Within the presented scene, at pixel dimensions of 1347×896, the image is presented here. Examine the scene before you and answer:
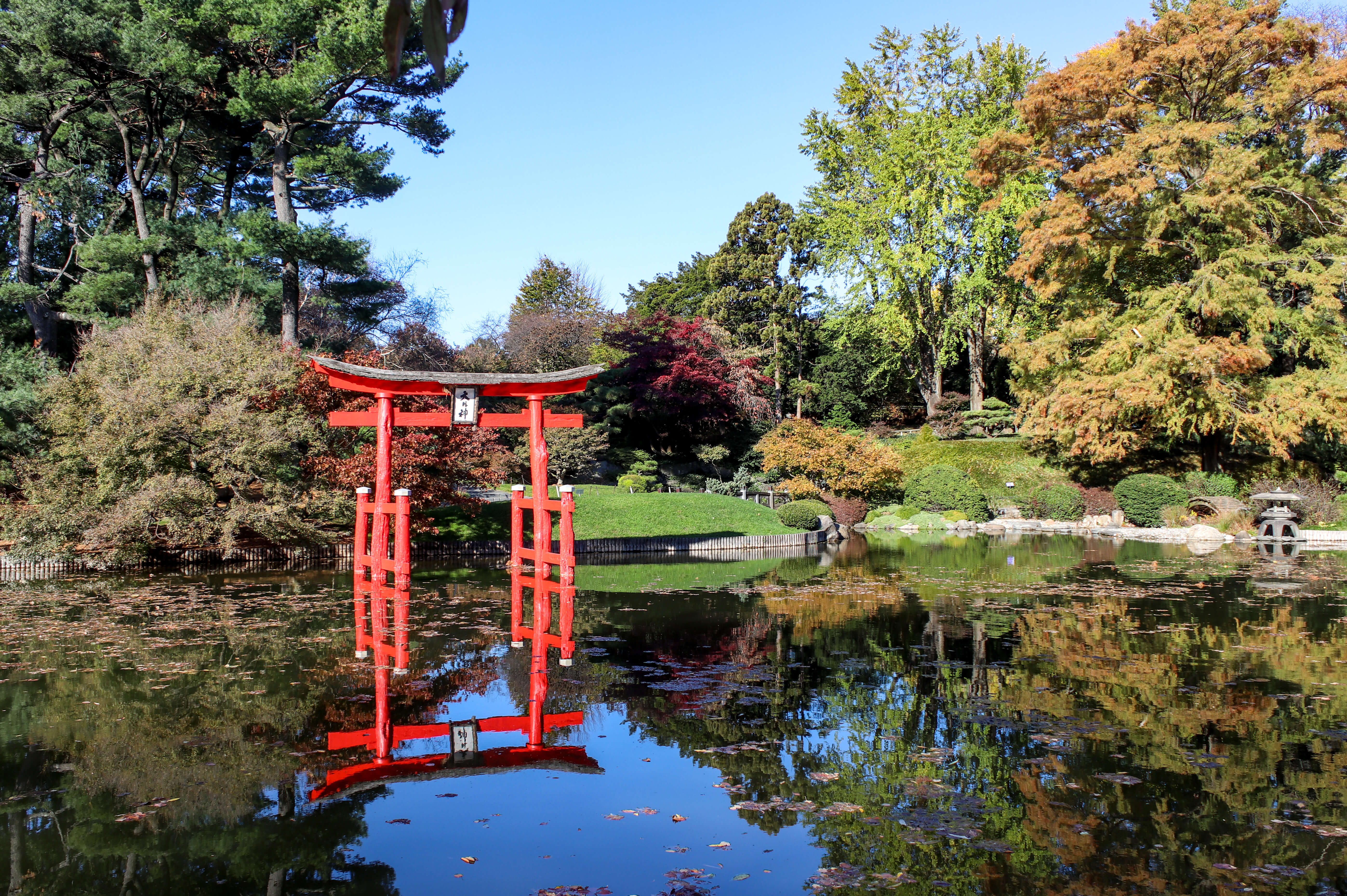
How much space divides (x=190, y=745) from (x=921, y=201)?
32426mm

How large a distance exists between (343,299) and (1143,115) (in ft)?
76.5

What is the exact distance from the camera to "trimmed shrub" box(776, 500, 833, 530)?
76.0 ft

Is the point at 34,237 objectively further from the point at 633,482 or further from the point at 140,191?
the point at 633,482

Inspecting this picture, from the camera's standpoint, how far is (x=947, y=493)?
27297 mm

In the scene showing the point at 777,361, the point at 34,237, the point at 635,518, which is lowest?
the point at 635,518

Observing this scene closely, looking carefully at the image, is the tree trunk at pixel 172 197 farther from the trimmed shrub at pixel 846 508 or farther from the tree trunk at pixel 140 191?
the trimmed shrub at pixel 846 508

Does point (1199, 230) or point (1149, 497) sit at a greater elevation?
Result: point (1199, 230)

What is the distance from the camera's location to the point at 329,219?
2373cm

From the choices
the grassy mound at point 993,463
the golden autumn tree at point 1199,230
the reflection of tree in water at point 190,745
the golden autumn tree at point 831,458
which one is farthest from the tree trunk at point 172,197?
the golden autumn tree at point 1199,230

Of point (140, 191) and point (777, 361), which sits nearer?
point (140, 191)

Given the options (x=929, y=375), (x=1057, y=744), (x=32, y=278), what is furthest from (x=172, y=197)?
(x=929, y=375)

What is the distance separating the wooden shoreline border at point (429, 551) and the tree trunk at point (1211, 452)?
42.9ft

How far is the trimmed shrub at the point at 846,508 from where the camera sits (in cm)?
2636

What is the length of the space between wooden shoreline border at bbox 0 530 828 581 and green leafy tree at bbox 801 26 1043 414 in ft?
49.7
